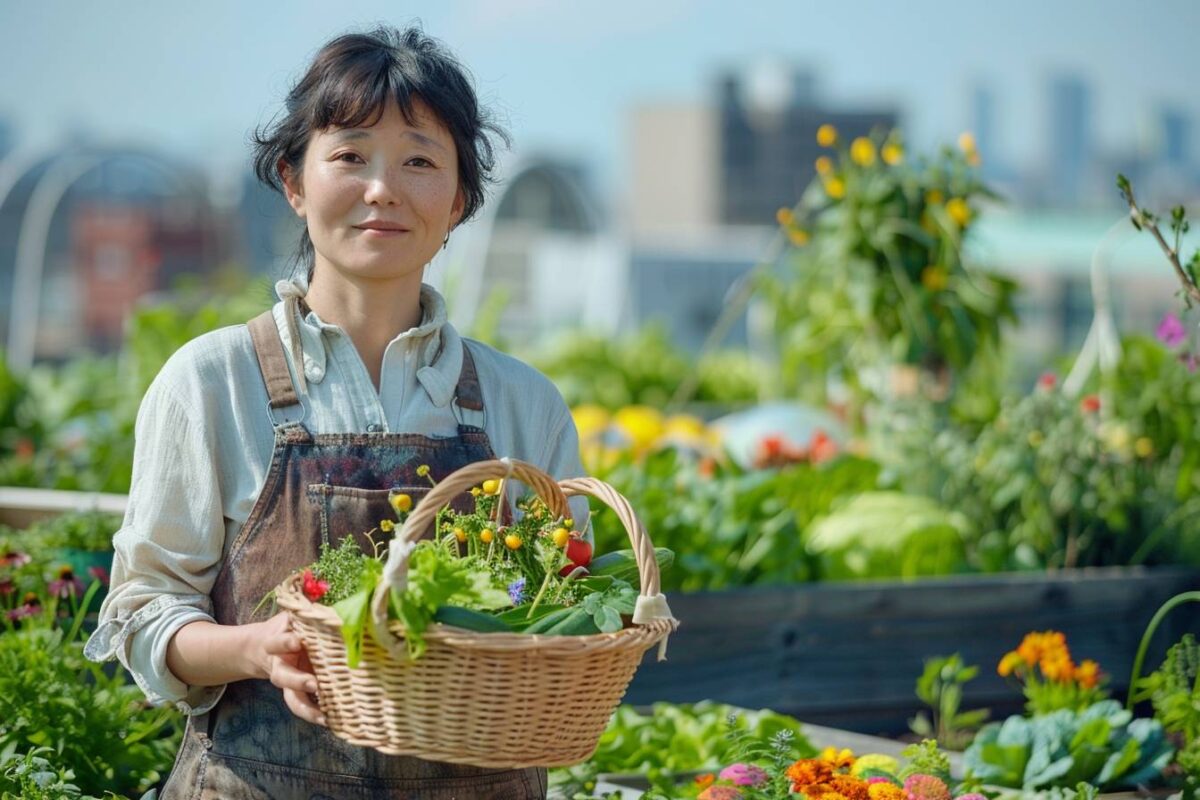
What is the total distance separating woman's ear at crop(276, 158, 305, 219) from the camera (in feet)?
6.97

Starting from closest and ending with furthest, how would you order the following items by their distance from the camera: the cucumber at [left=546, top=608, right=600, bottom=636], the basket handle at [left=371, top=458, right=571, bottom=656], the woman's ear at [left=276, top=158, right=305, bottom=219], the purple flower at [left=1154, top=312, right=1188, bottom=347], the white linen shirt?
the basket handle at [left=371, top=458, right=571, bottom=656], the cucumber at [left=546, top=608, right=600, bottom=636], the white linen shirt, the woman's ear at [left=276, top=158, right=305, bottom=219], the purple flower at [left=1154, top=312, right=1188, bottom=347]

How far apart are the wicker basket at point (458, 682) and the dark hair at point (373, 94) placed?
553mm

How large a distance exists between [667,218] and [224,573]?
74.4 metres

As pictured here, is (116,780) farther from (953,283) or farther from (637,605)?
(953,283)

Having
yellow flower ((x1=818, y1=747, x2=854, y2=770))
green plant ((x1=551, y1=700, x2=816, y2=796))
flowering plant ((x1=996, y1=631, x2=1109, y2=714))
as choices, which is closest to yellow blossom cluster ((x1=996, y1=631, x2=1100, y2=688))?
flowering plant ((x1=996, y1=631, x2=1109, y2=714))

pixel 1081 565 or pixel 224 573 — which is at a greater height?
pixel 224 573

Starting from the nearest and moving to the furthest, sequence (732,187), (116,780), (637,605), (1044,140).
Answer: (637,605)
(116,780)
(732,187)
(1044,140)

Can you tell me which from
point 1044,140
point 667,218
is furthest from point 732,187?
point 1044,140

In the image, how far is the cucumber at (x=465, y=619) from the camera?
66.0 inches

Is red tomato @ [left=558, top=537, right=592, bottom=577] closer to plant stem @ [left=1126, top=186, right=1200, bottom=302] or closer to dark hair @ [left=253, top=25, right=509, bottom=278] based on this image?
dark hair @ [left=253, top=25, right=509, bottom=278]

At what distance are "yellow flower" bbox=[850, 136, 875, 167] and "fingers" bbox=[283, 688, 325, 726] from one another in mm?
3727

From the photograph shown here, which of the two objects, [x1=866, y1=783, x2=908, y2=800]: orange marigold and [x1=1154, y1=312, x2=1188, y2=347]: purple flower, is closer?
[x1=866, y1=783, x2=908, y2=800]: orange marigold

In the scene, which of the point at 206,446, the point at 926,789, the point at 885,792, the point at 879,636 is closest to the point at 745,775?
the point at 885,792

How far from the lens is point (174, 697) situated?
1966 millimetres
